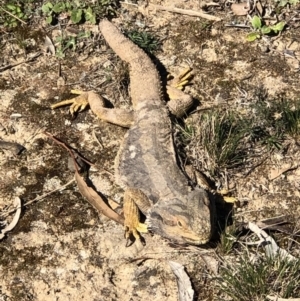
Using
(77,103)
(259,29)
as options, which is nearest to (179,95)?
(77,103)

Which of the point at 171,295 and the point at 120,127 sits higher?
the point at 120,127

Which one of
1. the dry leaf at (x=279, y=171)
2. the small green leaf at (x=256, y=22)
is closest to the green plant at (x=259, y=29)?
the small green leaf at (x=256, y=22)

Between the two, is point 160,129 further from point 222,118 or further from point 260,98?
point 260,98

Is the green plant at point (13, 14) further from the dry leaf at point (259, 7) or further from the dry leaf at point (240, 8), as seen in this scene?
the dry leaf at point (259, 7)

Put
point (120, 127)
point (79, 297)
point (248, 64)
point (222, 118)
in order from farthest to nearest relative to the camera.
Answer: point (248, 64) < point (120, 127) < point (222, 118) < point (79, 297)

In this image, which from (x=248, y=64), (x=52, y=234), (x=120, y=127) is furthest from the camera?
(x=248, y=64)

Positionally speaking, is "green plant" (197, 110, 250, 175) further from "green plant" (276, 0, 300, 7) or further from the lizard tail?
"green plant" (276, 0, 300, 7)

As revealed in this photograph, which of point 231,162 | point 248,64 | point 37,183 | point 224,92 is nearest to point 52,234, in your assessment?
point 37,183
